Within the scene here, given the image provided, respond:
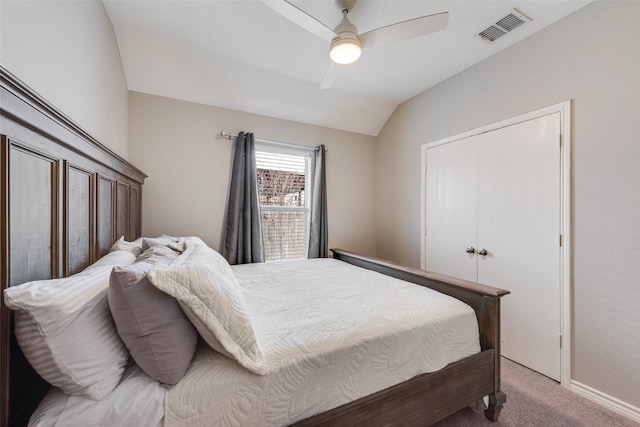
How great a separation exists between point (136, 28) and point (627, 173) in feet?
12.2

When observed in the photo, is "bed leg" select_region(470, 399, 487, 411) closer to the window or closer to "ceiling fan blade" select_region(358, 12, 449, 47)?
"ceiling fan blade" select_region(358, 12, 449, 47)

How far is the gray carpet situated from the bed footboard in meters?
0.13

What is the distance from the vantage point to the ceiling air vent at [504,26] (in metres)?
1.92

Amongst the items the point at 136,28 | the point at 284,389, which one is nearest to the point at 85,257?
the point at 284,389

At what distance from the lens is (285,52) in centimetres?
242

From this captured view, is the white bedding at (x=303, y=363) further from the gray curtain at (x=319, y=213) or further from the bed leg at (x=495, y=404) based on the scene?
the gray curtain at (x=319, y=213)

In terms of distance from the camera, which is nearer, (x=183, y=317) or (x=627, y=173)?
(x=183, y=317)

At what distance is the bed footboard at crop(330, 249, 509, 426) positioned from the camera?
1.12 m

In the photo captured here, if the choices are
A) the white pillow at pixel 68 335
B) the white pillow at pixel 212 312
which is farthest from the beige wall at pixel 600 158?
the white pillow at pixel 68 335

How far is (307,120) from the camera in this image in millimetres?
3365

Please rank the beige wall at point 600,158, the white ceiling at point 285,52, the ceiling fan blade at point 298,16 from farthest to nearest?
1. the white ceiling at point 285,52
2. the beige wall at point 600,158
3. the ceiling fan blade at point 298,16

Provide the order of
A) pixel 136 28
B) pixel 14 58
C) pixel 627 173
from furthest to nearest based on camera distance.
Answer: pixel 136 28
pixel 627 173
pixel 14 58

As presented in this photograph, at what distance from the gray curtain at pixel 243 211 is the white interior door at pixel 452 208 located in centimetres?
200

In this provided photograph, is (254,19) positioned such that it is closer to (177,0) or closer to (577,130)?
(177,0)
